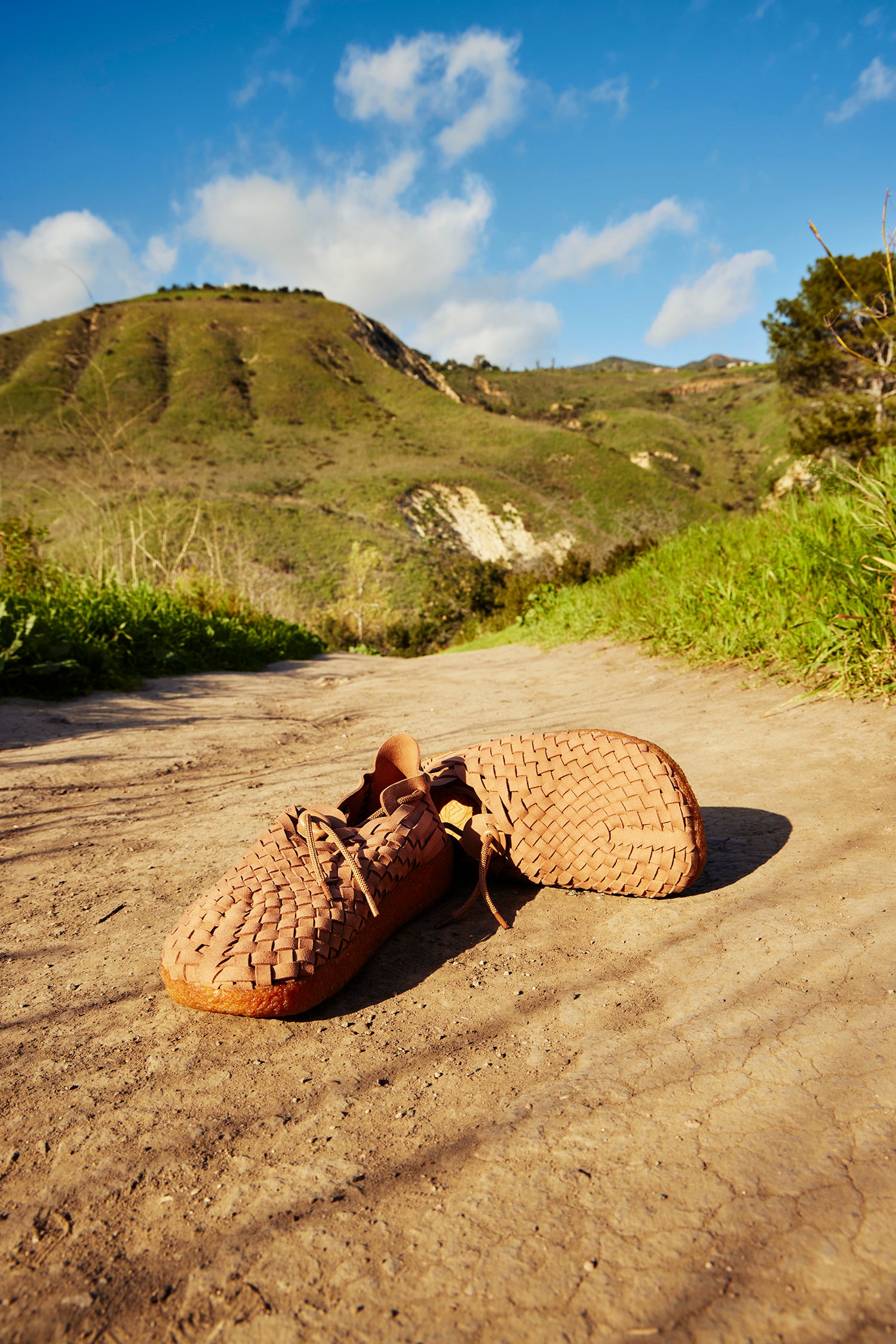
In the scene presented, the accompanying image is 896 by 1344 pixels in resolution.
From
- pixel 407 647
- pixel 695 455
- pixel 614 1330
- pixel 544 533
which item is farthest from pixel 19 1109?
pixel 695 455

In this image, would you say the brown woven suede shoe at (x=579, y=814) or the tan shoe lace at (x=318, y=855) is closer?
the tan shoe lace at (x=318, y=855)

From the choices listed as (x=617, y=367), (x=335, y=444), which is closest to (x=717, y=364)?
(x=617, y=367)

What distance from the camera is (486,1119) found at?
42.3 inches

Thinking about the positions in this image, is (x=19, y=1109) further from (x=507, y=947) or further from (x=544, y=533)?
(x=544, y=533)

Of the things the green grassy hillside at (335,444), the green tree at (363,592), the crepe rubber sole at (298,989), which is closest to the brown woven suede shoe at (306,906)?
the crepe rubber sole at (298,989)

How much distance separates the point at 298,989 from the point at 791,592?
137 inches

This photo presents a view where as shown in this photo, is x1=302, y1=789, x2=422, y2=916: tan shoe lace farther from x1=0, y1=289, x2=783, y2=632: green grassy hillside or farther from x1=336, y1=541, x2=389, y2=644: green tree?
x1=336, y1=541, x2=389, y2=644: green tree

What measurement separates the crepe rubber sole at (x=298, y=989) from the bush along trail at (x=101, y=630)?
3.51 meters

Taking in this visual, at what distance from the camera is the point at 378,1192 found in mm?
946

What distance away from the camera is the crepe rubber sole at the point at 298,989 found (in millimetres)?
1300

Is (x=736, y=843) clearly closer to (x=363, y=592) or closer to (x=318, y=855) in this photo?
(x=318, y=855)

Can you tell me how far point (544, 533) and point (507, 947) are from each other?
48829mm

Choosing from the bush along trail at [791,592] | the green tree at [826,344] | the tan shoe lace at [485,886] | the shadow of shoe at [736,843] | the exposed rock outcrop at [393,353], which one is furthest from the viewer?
Answer: the exposed rock outcrop at [393,353]

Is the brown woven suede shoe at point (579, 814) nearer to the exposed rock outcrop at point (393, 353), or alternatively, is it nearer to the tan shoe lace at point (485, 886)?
the tan shoe lace at point (485, 886)
